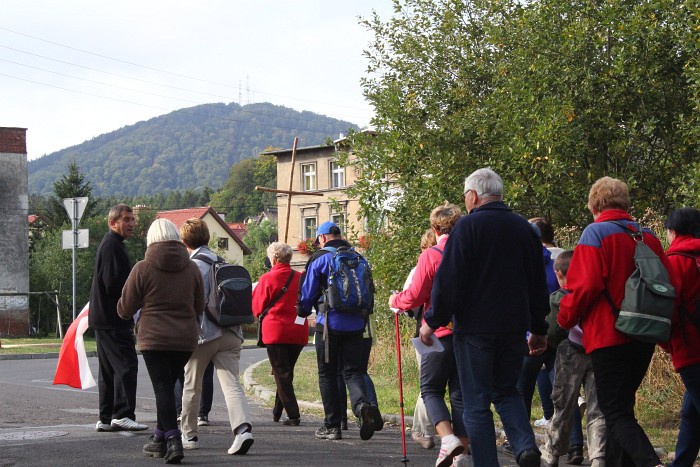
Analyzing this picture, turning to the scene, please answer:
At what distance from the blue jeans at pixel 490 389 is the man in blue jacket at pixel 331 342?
3177 mm

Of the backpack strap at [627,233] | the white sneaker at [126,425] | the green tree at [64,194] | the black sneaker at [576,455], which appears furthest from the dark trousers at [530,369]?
the green tree at [64,194]

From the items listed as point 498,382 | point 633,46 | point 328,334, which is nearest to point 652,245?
point 498,382

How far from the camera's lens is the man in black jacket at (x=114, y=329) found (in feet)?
33.2

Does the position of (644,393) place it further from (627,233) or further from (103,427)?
(103,427)

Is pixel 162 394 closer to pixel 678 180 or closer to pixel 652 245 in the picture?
pixel 652 245

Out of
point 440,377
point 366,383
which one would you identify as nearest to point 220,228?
point 366,383

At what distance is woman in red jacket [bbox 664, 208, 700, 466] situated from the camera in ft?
22.2

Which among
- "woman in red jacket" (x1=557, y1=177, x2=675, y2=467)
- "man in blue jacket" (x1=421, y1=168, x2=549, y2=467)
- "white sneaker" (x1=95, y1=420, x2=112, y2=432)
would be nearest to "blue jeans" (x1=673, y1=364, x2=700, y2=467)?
"woman in red jacket" (x1=557, y1=177, x2=675, y2=467)

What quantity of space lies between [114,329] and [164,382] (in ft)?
7.05

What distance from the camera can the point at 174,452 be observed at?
798cm

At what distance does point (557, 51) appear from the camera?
1305cm

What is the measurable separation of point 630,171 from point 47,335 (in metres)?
42.5

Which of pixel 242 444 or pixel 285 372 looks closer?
pixel 242 444

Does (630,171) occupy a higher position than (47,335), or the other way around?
(630,171)
